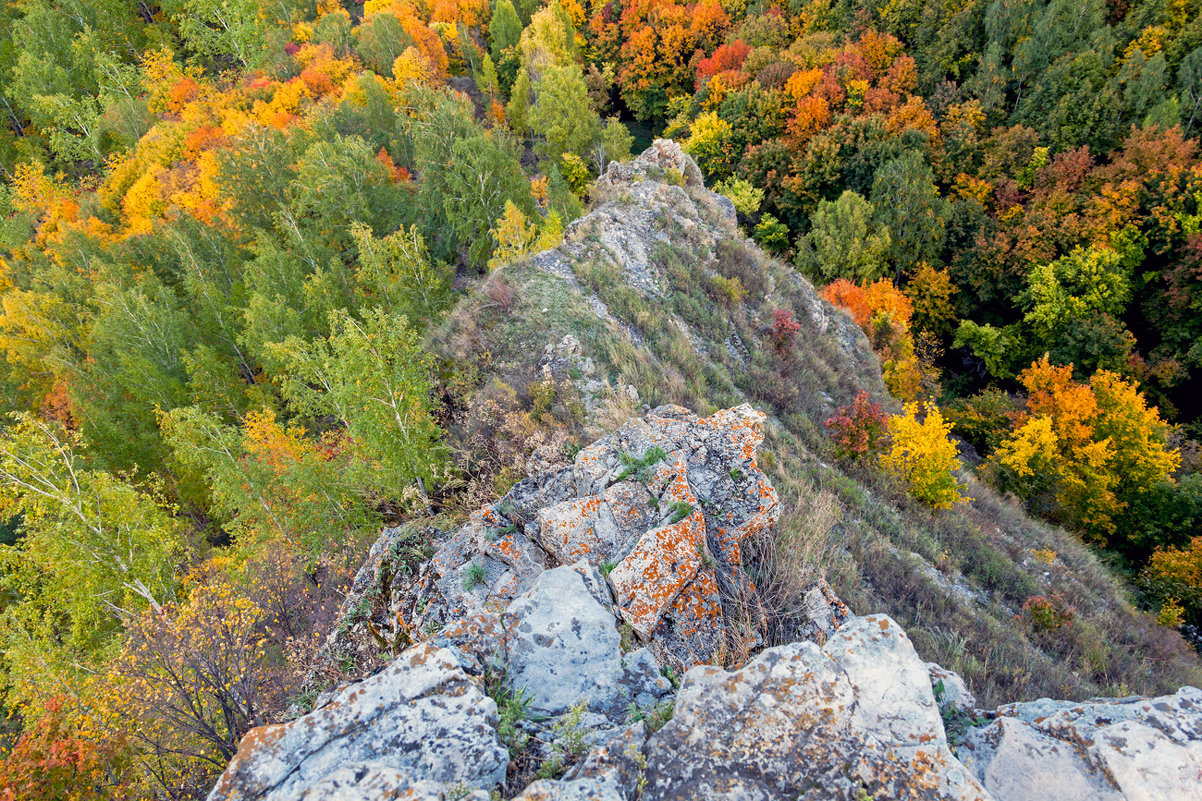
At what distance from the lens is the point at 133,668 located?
11.9m

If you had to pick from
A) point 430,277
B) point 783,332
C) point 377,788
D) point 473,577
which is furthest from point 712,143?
point 377,788

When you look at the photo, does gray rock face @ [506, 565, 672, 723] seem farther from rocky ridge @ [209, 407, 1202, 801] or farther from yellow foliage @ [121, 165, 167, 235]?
yellow foliage @ [121, 165, 167, 235]

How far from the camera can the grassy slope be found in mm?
7941

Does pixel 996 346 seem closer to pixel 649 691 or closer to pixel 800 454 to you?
pixel 800 454

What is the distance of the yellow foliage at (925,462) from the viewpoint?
12.8 m

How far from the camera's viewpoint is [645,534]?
6.05m

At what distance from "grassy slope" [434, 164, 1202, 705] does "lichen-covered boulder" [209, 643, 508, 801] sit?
369cm

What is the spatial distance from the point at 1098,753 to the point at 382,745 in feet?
17.1

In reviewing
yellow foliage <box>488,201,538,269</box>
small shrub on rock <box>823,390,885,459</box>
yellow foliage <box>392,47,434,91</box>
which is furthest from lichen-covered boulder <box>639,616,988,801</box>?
yellow foliage <box>392,47,434,91</box>

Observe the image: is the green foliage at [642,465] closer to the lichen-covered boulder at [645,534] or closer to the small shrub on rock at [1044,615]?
the lichen-covered boulder at [645,534]

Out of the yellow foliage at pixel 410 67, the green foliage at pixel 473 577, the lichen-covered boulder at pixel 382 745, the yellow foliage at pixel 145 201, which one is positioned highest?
the yellow foliage at pixel 410 67

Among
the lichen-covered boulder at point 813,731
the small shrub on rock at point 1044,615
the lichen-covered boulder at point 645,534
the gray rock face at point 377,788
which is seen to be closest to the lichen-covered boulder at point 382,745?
the gray rock face at point 377,788

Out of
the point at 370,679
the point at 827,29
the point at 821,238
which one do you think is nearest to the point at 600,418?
the point at 370,679

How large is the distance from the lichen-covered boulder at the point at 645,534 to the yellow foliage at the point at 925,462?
7.43 metres
